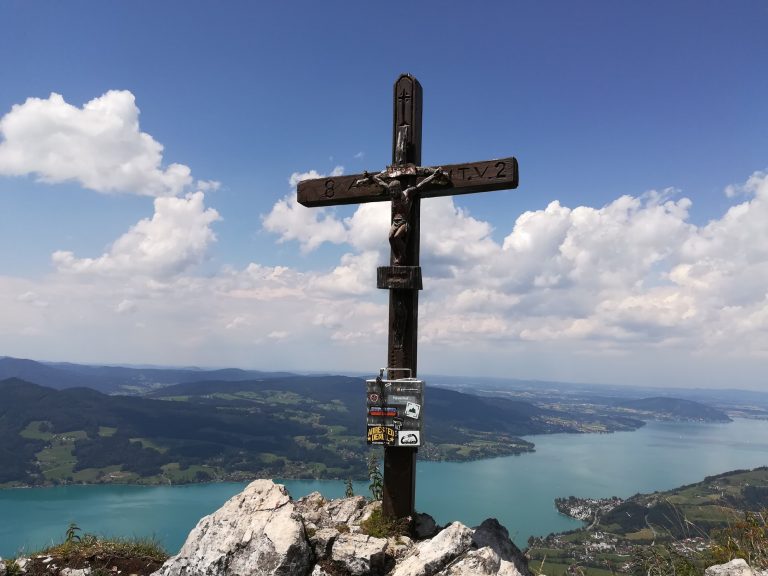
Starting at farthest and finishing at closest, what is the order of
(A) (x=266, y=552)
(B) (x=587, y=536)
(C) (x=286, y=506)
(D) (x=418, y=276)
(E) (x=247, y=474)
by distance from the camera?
(E) (x=247, y=474)
(B) (x=587, y=536)
(D) (x=418, y=276)
(C) (x=286, y=506)
(A) (x=266, y=552)

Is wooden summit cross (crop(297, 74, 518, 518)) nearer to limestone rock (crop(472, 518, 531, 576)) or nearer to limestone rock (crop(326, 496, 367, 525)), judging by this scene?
limestone rock (crop(326, 496, 367, 525))

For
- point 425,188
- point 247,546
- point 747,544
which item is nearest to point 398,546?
point 247,546

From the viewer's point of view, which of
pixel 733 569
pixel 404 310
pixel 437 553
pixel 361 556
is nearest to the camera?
pixel 733 569

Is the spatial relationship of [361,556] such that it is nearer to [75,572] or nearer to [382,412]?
[382,412]

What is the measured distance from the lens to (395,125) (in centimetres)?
692

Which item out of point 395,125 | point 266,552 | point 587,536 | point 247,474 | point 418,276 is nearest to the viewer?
point 266,552

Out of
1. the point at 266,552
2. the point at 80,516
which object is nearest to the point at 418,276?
the point at 266,552

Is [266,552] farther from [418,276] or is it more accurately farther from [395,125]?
[395,125]

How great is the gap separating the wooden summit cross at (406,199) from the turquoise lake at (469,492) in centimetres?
2924

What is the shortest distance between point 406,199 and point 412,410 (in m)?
2.68

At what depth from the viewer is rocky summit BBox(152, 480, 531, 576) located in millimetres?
4980

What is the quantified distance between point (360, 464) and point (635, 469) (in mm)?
65376

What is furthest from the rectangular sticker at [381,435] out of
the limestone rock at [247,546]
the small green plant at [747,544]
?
the small green plant at [747,544]

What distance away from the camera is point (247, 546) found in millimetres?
5230
